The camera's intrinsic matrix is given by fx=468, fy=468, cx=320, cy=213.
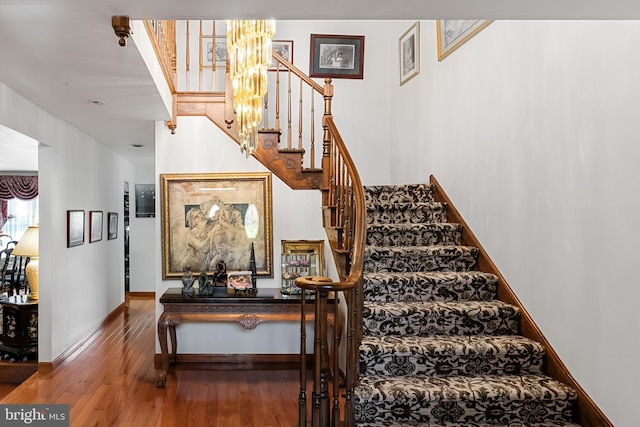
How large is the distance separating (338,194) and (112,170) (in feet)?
15.9

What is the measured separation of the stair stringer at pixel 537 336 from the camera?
8.61ft

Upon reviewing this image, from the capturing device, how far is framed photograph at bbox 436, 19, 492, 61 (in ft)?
13.6

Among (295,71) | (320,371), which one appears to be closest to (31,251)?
(295,71)

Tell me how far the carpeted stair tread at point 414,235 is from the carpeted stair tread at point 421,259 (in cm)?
28

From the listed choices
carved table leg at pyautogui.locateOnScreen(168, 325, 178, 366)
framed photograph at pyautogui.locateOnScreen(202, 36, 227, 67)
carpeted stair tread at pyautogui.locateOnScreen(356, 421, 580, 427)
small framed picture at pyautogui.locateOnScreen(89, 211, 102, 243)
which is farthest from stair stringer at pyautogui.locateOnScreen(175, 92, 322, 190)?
carpeted stair tread at pyautogui.locateOnScreen(356, 421, 580, 427)

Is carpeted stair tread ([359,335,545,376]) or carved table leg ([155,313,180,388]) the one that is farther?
carved table leg ([155,313,180,388])

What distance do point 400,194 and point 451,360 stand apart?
2169 mm

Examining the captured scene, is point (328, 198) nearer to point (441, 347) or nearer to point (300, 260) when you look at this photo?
point (300, 260)

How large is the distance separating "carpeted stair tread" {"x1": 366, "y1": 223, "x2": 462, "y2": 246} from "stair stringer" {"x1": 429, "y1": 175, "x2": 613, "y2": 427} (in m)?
0.10

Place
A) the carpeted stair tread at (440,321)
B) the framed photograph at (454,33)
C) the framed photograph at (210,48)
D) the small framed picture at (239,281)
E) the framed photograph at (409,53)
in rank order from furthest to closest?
1. the framed photograph at (210,48)
2. the framed photograph at (409,53)
3. the small framed picture at (239,281)
4. the framed photograph at (454,33)
5. the carpeted stair tread at (440,321)

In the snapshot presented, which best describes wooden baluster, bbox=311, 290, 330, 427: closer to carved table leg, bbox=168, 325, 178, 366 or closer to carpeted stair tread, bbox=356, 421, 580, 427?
carpeted stair tread, bbox=356, 421, 580, 427

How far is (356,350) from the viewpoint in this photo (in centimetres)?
275

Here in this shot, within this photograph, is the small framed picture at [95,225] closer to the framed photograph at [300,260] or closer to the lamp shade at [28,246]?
the lamp shade at [28,246]

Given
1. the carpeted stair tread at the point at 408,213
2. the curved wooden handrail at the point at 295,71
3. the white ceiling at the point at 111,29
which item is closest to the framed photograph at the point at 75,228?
the white ceiling at the point at 111,29
